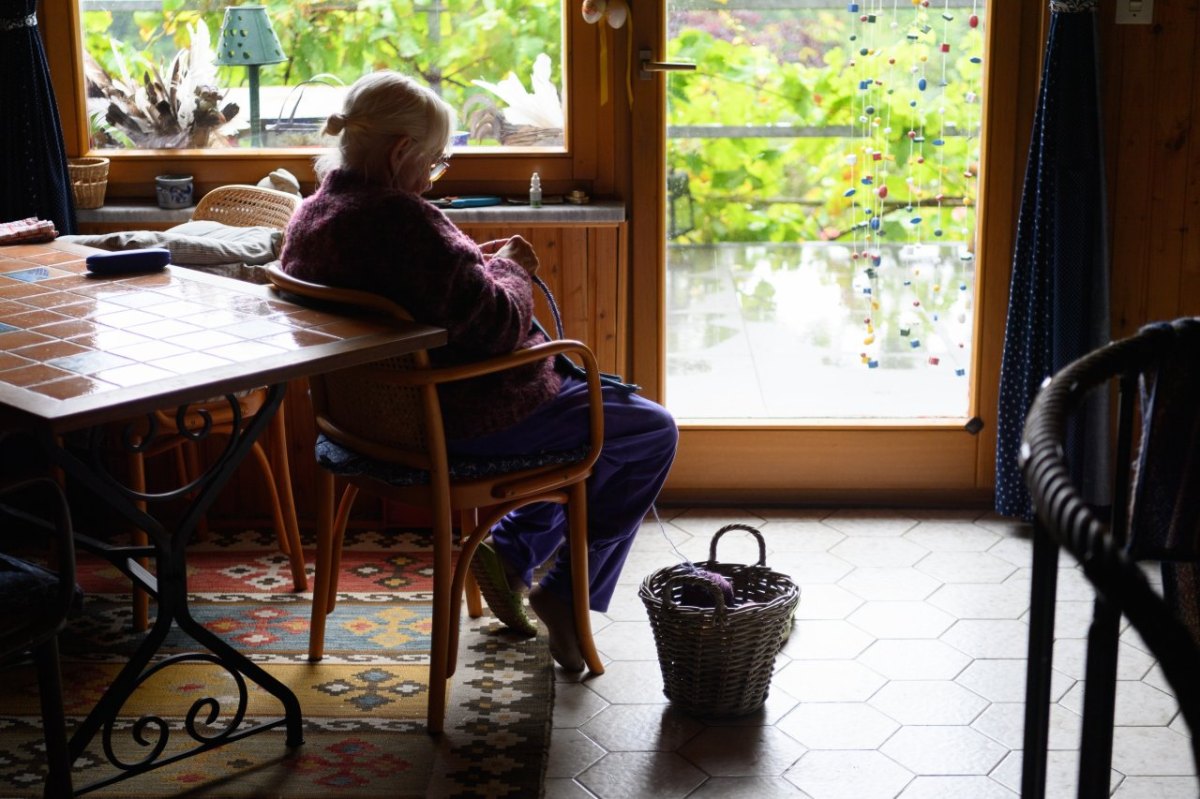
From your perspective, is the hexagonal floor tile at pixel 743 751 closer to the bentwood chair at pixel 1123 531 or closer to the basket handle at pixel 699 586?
the basket handle at pixel 699 586

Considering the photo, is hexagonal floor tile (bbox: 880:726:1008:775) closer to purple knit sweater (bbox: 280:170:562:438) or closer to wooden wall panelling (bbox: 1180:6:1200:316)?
purple knit sweater (bbox: 280:170:562:438)

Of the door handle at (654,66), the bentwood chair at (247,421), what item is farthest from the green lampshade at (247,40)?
the door handle at (654,66)

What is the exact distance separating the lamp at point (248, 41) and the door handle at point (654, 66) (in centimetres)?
92

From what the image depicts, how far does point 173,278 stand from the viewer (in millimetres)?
2783

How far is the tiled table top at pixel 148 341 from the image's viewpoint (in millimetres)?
2008

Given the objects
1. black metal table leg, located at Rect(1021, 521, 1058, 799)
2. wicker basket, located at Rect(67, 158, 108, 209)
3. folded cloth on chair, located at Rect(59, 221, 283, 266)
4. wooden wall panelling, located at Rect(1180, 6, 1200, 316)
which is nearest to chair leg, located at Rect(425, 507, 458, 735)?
folded cloth on chair, located at Rect(59, 221, 283, 266)

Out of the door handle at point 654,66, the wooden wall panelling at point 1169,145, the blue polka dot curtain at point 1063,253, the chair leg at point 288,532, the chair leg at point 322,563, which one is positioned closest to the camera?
the chair leg at point 322,563

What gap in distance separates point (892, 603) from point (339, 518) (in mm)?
1248

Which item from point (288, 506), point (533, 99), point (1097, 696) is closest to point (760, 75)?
point (533, 99)

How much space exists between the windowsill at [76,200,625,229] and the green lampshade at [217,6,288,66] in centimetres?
40

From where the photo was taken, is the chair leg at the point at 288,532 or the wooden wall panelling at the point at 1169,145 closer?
the chair leg at the point at 288,532

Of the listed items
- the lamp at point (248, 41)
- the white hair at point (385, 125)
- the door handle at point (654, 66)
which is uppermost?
the lamp at point (248, 41)

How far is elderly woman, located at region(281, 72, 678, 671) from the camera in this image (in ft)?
8.10

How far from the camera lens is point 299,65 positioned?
12.0 ft
